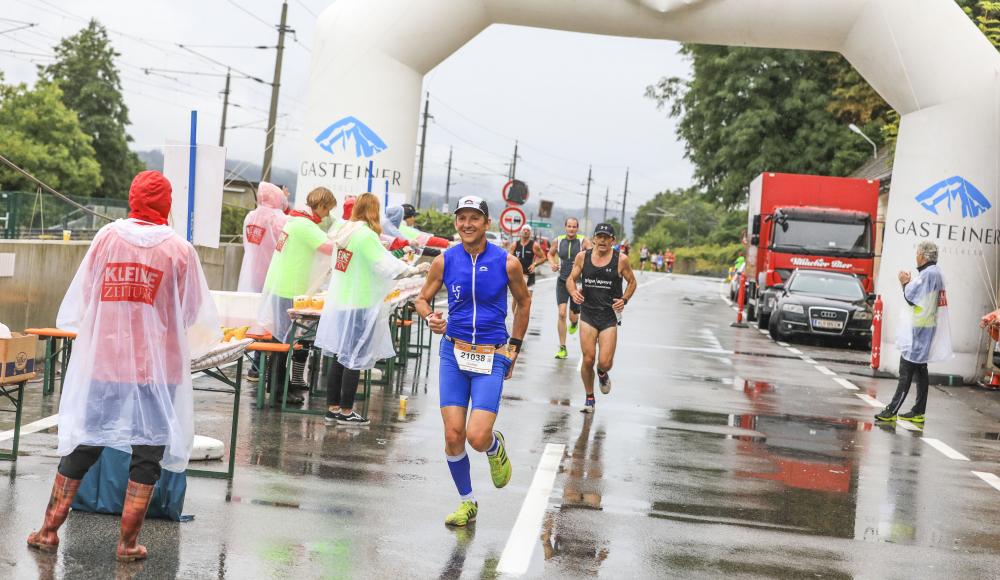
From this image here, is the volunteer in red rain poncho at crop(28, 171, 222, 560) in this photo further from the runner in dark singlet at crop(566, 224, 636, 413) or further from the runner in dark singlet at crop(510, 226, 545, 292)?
the runner in dark singlet at crop(510, 226, 545, 292)

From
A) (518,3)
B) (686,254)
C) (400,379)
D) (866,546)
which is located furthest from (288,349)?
(686,254)

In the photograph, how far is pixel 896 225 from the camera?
17.6 meters

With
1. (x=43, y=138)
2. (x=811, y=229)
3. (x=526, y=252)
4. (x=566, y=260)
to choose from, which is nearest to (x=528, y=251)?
(x=526, y=252)

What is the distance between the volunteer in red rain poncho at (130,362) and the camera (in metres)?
5.84

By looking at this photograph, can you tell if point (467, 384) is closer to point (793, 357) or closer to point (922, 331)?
point (922, 331)

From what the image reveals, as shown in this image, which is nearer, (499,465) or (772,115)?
(499,465)

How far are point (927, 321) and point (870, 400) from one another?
219 centimetres

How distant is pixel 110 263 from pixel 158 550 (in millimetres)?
1358

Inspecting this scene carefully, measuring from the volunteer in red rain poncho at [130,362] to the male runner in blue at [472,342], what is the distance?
Answer: 64.8 inches

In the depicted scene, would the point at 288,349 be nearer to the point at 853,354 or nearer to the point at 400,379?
the point at 400,379

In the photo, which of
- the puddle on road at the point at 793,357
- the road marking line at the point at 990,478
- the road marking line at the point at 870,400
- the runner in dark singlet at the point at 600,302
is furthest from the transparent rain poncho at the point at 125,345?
the puddle on road at the point at 793,357

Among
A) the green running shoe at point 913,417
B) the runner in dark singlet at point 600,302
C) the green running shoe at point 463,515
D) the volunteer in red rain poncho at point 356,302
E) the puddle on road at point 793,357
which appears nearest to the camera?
the green running shoe at point 463,515

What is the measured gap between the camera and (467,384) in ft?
23.9

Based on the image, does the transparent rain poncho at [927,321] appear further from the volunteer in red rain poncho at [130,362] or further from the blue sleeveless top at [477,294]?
the volunteer in red rain poncho at [130,362]
